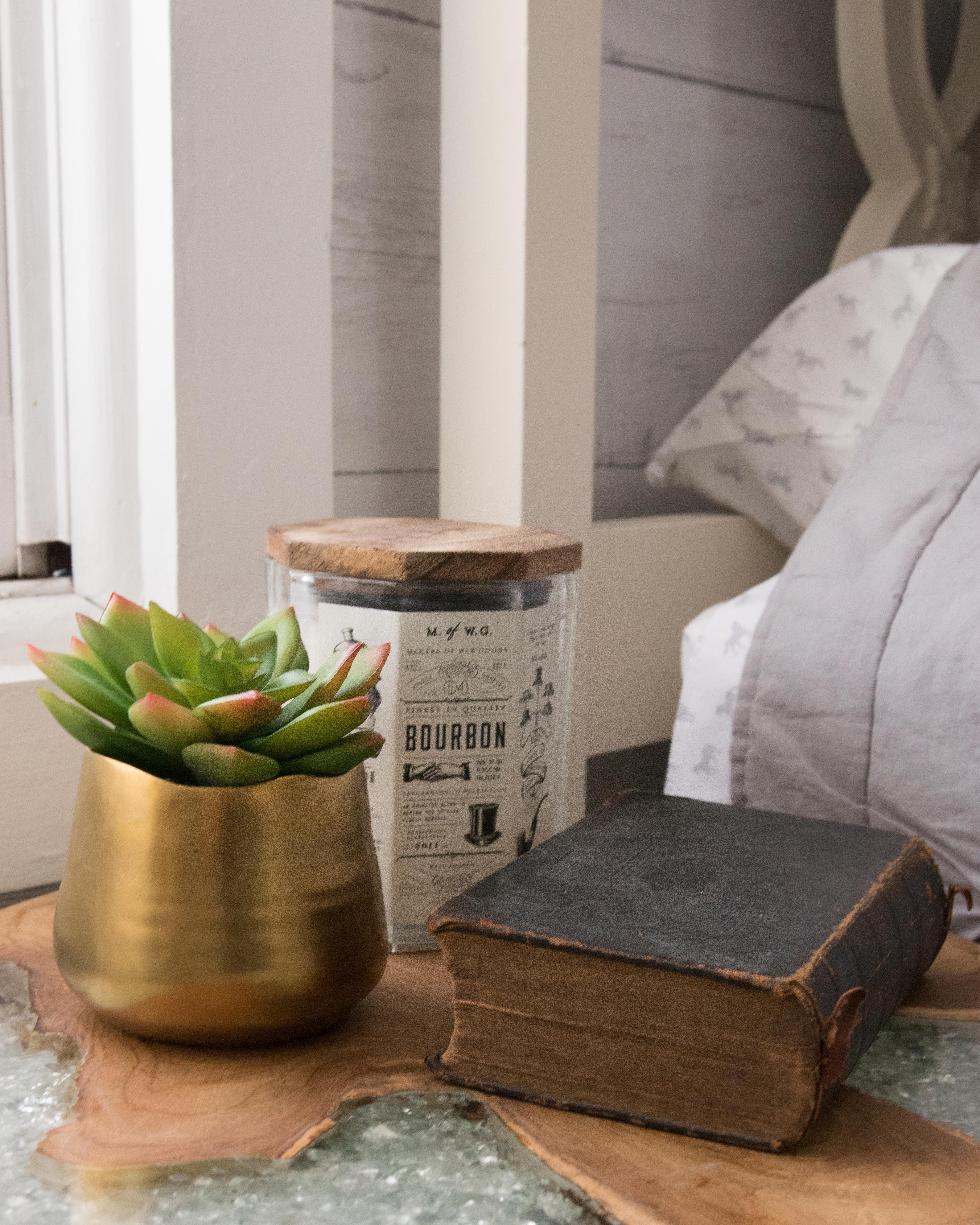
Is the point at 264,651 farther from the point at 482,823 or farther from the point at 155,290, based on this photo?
the point at 155,290

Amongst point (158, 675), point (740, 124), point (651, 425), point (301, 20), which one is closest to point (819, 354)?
point (651, 425)

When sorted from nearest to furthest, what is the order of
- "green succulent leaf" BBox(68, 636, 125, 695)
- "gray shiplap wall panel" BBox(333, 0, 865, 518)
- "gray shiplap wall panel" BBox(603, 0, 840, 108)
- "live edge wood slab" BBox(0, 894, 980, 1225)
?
1. "live edge wood slab" BBox(0, 894, 980, 1225)
2. "green succulent leaf" BBox(68, 636, 125, 695)
3. "gray shiplap wall panel" BBox(333, 0, 865, 518)
4. "gray shiplap wall panel" BBox(603, 0, 840, 108)

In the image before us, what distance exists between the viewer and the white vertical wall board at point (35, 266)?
0.82m

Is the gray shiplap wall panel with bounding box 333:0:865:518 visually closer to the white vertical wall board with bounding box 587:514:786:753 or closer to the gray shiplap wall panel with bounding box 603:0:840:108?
the gray shiplap wall panel with bounding box 603:0:840:108

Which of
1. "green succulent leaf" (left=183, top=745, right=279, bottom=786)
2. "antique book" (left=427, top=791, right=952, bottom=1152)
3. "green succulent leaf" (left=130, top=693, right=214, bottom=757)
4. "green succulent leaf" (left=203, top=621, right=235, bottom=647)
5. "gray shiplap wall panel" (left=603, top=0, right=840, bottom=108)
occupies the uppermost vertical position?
"gray shiplap wall panel" (left=603, top=0, right=840, bottom=108)

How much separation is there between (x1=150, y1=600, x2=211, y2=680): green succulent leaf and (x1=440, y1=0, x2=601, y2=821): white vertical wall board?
38cm

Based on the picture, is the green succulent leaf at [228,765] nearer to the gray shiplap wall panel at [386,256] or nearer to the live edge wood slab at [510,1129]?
the live edge wood slab at [510,1129]

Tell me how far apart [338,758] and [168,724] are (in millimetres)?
71

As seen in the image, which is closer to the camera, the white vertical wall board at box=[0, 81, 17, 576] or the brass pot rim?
the brass pot rim

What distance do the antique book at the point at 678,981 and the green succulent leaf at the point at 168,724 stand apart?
0.38 ft

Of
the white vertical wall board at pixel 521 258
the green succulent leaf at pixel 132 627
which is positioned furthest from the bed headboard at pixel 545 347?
the green succulent leaf at pixel 132 627

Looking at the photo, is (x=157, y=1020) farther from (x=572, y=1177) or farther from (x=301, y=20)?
(x=301, y=20)

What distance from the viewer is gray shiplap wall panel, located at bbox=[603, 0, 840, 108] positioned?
1.05 meters

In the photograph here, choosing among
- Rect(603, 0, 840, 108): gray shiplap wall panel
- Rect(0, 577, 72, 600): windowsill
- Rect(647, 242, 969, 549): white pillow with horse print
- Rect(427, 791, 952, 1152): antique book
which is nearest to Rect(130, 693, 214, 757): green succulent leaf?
Rect(427, 791, 952, 1152): antique book
